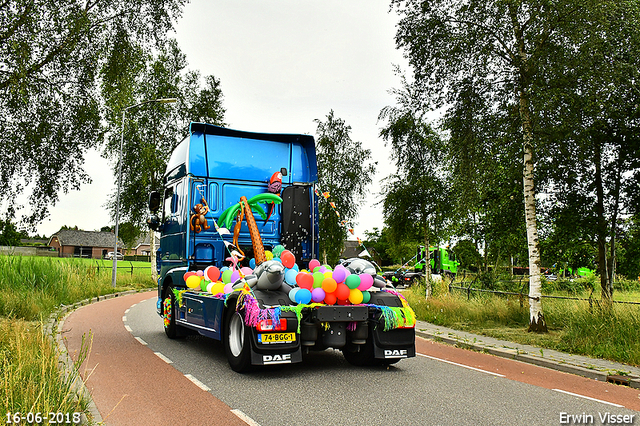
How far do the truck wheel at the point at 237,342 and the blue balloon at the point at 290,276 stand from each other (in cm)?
79

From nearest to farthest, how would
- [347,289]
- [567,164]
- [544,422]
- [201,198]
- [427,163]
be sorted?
[544,422] → [347,289] → [201,198] → [567,164] → [427,163]

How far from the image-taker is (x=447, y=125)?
12.2 metres

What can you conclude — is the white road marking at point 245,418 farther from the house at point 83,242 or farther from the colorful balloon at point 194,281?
the house at point 83,242

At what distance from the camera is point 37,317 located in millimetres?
11609

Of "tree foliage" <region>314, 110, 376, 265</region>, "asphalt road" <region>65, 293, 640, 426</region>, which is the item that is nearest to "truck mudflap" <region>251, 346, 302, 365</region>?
"asphalt road" <region>65, 293, 640, 426</region>

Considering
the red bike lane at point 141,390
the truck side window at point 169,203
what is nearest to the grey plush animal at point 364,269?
the red bike lane at point 141,390

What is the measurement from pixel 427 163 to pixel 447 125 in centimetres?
850

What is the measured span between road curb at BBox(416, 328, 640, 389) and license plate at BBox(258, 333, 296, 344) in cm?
468

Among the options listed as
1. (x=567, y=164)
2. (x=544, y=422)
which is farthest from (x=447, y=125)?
(x=544, y=422)

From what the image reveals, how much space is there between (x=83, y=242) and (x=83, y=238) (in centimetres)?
179

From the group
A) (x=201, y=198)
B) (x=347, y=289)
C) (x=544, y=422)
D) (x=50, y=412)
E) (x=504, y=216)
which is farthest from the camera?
(x=504, y=216)

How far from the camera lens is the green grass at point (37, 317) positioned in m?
4.25

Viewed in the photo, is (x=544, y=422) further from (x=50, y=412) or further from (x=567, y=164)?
(x=567, y=164)

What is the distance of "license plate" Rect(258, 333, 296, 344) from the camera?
640 centimetres
